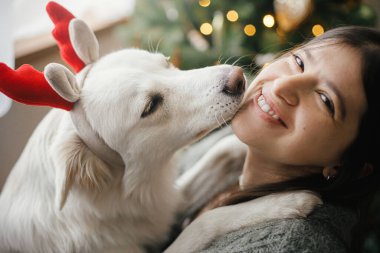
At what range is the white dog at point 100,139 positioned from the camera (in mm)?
1114

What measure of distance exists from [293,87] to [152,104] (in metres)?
0.44

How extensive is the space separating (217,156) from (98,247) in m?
0.60

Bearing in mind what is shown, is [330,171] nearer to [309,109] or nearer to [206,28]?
[309,109]

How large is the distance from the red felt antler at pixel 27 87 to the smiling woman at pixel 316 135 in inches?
22.5

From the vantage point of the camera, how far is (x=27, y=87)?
3.23ft

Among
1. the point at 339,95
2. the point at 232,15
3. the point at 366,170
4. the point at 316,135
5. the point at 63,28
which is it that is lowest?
the point at 366,170

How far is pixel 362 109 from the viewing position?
1.03 m

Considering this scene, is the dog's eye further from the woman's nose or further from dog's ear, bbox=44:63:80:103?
the woman's nose

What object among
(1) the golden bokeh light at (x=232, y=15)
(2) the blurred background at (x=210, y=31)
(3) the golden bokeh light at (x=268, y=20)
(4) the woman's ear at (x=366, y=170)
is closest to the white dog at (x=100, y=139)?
(4) the woman's ear at (x=366, y=170)

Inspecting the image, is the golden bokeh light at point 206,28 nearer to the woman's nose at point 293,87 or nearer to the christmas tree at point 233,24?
the christmas tree at point 233,24

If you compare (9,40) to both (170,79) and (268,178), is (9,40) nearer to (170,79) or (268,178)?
(170,79)

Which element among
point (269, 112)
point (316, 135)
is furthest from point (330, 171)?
point (269, 112)

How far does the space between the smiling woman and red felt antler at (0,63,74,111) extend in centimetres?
57

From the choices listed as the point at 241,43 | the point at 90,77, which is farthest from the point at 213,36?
the point at 90,77
